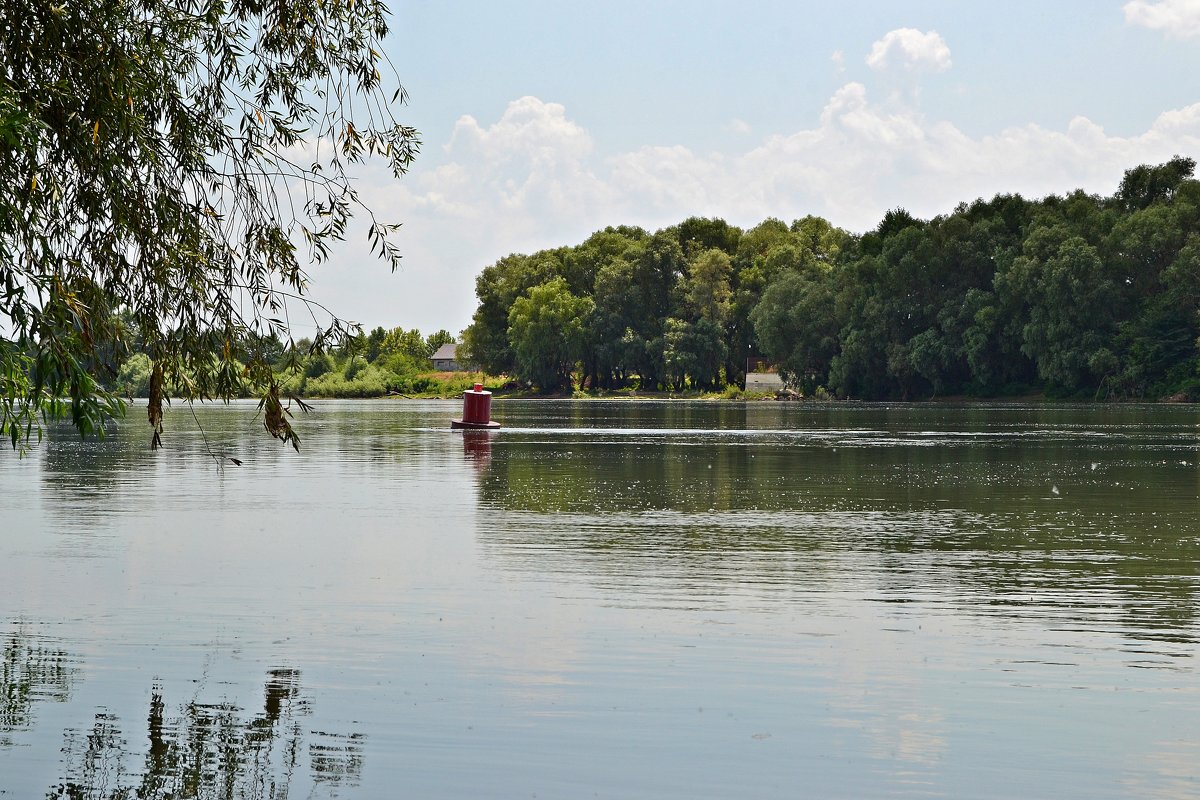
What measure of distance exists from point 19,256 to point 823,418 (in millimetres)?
73217

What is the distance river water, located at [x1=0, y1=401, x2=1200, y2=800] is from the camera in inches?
351

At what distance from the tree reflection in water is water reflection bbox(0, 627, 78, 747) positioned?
1.79 ft

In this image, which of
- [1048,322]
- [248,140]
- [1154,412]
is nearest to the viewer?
[248,140]

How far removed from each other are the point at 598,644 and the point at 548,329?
144 m

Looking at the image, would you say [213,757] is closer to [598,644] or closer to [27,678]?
[27,678]

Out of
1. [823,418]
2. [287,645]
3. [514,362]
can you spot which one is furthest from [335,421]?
[514,362]

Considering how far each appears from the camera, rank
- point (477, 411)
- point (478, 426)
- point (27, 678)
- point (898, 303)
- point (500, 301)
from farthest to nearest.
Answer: point (500, 301) < point (898, 303) < point (477, 411) < point (478, 426) < point (27, 678)

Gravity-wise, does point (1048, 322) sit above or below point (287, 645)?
above

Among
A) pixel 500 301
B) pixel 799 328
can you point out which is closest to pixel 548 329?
pixel 500 301

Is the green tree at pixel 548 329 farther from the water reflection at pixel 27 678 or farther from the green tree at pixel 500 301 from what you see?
the water reflection at pixel 27 678

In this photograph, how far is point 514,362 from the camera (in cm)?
17062

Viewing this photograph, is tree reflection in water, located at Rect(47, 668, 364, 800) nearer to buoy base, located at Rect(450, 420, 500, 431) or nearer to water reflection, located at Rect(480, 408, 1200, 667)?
water reflection, located at Rect(480, 408, 1200, 667)

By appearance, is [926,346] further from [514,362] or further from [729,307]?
[514,362]

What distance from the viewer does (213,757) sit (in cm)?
902
